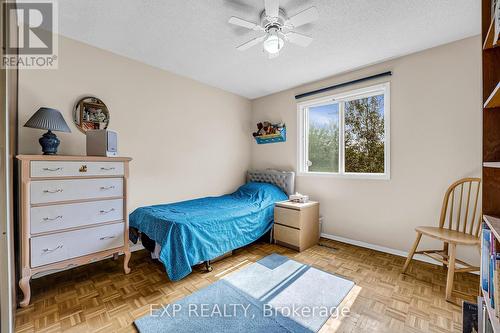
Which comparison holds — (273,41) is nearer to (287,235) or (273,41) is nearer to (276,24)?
(276,24)

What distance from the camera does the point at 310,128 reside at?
12.1ft

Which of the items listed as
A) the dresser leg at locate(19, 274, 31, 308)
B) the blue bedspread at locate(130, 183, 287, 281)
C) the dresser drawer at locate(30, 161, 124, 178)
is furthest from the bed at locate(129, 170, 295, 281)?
the dresser leg at locate(19, 274, 31, 308)

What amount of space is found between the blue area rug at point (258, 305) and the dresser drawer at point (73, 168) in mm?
1300

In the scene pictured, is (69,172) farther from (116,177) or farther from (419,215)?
(419,215)

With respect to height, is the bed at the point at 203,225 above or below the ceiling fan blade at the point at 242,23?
below

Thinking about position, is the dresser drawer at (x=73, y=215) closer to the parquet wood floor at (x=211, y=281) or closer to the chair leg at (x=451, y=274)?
the parquet wood floor at (x=211, y=281)

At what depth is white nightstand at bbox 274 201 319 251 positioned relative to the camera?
113 inches

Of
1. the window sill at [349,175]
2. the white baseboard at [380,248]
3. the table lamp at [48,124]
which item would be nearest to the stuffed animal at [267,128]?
the window sill at [349,175]

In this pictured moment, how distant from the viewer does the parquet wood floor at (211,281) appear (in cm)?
157

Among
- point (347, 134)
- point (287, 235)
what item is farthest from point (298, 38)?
point (287, 235)

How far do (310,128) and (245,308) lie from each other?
284 cm

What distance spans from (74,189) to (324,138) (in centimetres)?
323

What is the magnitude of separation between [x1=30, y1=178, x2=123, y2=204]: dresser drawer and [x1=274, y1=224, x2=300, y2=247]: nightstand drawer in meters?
2.02

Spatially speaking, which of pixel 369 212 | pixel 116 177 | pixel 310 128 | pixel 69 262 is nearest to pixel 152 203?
pixel 116 177
